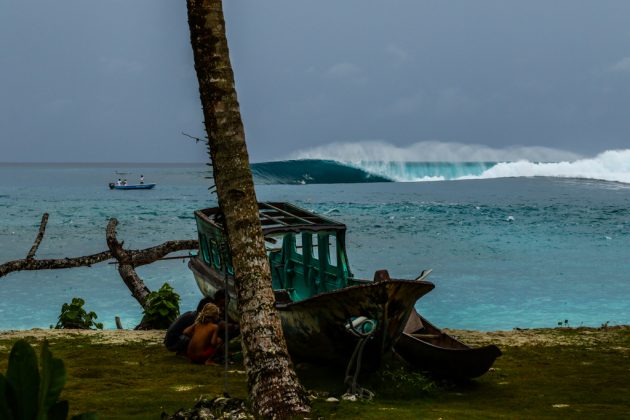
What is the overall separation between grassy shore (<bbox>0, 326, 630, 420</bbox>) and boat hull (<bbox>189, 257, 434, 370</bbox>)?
0.41 meters

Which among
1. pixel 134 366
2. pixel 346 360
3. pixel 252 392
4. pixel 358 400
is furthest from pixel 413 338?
pixel 134 366

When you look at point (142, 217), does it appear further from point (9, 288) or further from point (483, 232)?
point (9, 288)

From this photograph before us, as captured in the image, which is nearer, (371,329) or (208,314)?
(371,329)

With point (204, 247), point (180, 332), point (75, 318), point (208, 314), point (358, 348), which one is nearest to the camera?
point (358, 348)

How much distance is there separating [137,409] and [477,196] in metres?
110

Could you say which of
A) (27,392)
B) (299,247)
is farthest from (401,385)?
(27,392)

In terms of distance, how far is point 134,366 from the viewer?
42.4 ft

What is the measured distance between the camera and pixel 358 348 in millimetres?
10031

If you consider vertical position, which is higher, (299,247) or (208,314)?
(299,247)

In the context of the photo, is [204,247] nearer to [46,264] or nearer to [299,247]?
[299,247]

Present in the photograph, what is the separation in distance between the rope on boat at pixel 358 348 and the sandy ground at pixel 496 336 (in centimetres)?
603

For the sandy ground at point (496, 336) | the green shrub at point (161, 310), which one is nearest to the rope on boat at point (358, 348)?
the sandy ground at point (496, 336)

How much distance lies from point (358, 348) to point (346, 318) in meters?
0.40

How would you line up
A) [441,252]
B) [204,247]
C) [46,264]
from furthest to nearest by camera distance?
[441,252] < [46,264] < [204,247]
